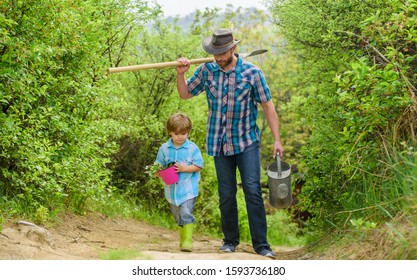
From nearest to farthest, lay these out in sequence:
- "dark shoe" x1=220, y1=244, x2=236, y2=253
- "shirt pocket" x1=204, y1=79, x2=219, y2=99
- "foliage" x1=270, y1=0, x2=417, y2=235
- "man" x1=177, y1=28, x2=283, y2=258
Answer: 1. "foliage" x1=270, y1=0, x2=417, y2=235
2. "man" x1=177, y1=28, x2=283, y2=258
3. "shirt pocket" x1=204, y1=79, x2=219, y2=99
4. "dark shoe" x1=220, y1=244, x2=236, y2=253

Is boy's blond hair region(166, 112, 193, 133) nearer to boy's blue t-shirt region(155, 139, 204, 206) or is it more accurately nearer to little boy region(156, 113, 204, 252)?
little boy region(156, 113, 204, 252)

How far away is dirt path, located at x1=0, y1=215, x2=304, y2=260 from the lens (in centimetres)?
693

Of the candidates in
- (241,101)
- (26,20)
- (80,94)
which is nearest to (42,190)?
(80,94)

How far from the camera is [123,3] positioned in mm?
10711

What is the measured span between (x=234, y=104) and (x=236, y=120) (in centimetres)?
17

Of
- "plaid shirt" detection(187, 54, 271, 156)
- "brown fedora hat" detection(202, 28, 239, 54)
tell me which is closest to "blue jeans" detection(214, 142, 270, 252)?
"plaid shirt" detection(187, 54, 271, 156)

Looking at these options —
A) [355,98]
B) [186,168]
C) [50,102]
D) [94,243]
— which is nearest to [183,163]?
[186,168]

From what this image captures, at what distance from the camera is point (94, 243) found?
8.45 metres

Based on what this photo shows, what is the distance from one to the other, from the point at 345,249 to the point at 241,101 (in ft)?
6.24

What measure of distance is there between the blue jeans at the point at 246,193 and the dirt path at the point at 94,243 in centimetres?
22

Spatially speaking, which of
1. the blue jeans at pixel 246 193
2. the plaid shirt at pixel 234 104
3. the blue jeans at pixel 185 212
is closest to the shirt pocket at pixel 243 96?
the plaid shirt at pixel 234 104

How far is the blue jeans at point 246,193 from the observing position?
25.0ft

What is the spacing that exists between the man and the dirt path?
0.54m

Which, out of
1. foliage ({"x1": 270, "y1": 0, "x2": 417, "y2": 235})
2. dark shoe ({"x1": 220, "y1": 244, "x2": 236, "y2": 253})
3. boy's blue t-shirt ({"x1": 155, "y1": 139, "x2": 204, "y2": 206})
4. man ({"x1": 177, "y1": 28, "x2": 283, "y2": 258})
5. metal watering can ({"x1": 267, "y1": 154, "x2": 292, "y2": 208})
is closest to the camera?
foliage ({"x1": 270, "y1": 0, "x2": 417, "y2": 235})
